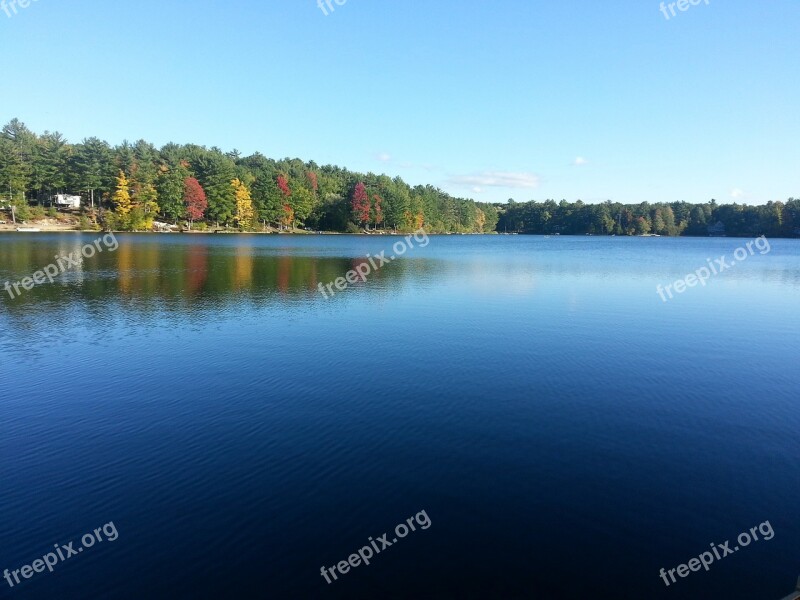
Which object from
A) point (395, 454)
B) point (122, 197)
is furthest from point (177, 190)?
point (395, 454)

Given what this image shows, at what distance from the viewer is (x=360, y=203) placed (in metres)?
144

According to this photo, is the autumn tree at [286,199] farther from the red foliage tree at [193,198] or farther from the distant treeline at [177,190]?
the red foliage tree at [193,198]

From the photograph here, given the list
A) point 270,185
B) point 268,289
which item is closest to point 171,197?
point 270,185

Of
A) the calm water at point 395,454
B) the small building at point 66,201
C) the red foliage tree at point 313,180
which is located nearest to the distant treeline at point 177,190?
the red foliage tree at point 313,180

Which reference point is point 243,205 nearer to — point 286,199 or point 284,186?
point 286,199

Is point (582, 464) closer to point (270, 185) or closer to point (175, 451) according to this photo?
point (175, 451)

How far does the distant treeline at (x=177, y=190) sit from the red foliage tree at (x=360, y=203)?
0.98ft

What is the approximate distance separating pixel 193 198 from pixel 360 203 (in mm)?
48021

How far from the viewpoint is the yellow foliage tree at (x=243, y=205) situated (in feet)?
412

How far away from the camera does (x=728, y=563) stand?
8.69 metres

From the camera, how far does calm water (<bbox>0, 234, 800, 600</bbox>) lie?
831 centimetres

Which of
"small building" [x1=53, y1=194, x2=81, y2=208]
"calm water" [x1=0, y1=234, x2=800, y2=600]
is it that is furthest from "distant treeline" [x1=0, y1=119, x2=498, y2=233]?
"calm water" [x1=0, y1=234, x2=800, y2=600]

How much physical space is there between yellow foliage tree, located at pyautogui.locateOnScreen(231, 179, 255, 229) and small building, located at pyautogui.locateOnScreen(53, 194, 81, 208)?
35191 mm

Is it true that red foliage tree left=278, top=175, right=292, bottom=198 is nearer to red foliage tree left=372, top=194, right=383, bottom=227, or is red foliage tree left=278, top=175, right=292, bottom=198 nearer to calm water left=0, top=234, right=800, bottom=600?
red foliage tree left=372, top=194, right=383, bottom=227
